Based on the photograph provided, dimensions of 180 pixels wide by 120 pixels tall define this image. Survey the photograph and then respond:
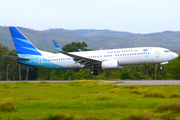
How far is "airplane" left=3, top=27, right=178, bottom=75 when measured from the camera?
109 ft

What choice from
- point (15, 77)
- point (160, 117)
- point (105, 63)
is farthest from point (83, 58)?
point (15, 77)

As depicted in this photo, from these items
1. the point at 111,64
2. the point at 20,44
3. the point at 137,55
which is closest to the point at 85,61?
the point at 111,64

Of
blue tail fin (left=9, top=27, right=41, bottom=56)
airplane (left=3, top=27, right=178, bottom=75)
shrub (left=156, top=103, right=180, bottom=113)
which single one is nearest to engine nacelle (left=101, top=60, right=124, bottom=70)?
airplane (left=3, top=27, right=178, bottom=75)

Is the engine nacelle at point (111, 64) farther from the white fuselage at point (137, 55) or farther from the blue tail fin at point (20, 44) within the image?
the blue tail fin at point (20, 44)

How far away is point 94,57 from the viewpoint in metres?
35.3

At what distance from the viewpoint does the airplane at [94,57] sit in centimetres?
3316

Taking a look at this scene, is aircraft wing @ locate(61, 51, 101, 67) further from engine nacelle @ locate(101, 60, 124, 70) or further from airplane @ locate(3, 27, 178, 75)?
engine nacelle @ locate(101, 60, 124, 70)

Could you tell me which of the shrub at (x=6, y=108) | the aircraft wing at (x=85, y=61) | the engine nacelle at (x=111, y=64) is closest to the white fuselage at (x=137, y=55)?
the aircraft wing at (x=85, y=61)

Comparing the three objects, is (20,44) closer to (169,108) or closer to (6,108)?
(6,108)

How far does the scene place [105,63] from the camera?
33594 mm

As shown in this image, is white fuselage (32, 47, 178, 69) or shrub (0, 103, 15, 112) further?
white fuselage (32, 47, 178, 69)

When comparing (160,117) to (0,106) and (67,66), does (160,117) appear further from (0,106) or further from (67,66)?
(67,66)

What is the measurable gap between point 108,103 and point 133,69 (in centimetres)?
8235

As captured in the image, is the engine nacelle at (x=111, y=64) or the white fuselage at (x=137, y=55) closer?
the engine nacelle at (x=111, y=64)
